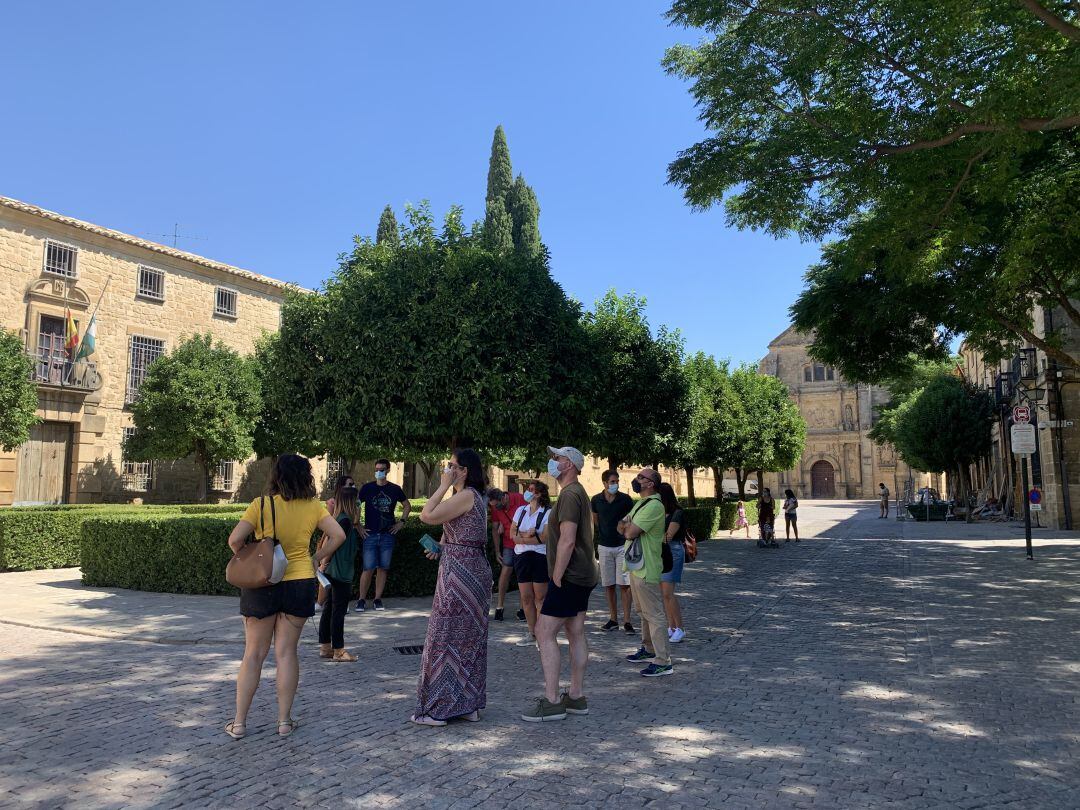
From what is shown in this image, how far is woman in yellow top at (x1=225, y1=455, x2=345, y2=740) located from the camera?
4.43m

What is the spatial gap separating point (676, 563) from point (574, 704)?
2860 millimetres

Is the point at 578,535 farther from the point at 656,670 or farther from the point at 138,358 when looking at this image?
the point at 138,358

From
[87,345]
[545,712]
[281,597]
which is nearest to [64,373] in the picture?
[87,345]

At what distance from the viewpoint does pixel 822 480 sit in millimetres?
73500

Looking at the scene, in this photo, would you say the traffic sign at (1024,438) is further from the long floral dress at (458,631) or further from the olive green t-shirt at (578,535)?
the long floral dress at (458,631)

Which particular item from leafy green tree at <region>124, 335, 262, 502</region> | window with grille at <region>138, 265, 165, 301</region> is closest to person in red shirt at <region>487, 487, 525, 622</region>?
leafy green tree at <region>124, 335, 262, 502</region>

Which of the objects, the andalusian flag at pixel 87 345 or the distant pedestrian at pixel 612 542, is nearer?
the distant pedestrian at pixel 612 542

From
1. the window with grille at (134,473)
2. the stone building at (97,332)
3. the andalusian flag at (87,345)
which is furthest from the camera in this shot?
the window with grille at (134,473)

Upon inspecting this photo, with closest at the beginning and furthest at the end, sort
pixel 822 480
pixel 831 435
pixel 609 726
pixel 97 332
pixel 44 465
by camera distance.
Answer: pixel 609 726 → pixel 44 465 → pixel 97 332 → pixel 831 435 → pixel 822 480

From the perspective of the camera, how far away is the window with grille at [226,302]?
27.3 metres

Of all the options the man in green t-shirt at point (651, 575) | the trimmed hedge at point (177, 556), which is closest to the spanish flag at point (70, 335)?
the trimmed hedge at point (177, 556)

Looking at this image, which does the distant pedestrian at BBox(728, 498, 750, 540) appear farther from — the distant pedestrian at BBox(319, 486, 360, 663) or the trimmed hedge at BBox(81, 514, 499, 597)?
the distant pedestrian at BBox(319, 486, 360, 663)

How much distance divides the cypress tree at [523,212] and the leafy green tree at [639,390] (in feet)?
67.5

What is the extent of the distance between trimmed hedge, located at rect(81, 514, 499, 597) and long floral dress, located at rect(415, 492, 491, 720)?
558 centimetres
